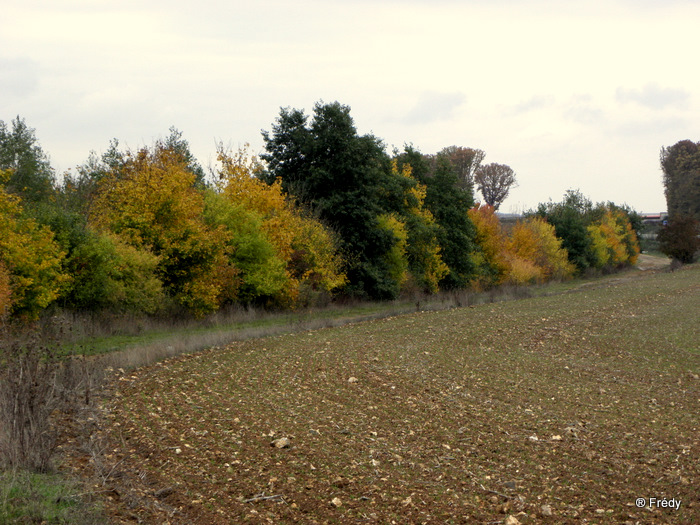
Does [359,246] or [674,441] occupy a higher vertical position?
[359,246]

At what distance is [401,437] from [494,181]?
113434 millimetres

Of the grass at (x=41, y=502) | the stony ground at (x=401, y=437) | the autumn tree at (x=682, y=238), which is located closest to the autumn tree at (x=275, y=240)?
the stony ground at (x=401, y=437)

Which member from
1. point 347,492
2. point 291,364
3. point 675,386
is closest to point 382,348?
point 291,364

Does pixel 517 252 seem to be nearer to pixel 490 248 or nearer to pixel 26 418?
pixel 490 248

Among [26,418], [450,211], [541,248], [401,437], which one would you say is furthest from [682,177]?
[26,418]

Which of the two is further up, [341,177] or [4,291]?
[341,177]

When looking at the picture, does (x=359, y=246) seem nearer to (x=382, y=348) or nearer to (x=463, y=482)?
(x=382, y=348)

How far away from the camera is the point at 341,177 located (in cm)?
4212

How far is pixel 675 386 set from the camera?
1600 centimetres

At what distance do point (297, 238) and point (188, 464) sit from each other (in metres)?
28.0

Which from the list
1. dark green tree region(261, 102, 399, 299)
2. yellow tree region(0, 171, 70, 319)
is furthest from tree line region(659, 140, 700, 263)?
yellow tree region(0, 171, 70, 319)

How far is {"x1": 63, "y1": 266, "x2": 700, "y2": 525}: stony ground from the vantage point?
26.8ft

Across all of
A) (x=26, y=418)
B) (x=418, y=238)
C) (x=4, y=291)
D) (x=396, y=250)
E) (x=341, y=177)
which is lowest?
(x=26, y=418)

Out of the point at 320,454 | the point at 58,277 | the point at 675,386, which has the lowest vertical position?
the point at 675,386
